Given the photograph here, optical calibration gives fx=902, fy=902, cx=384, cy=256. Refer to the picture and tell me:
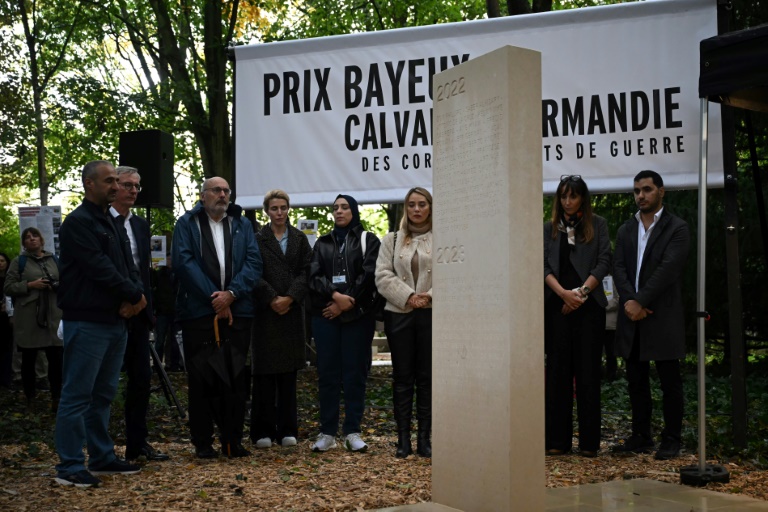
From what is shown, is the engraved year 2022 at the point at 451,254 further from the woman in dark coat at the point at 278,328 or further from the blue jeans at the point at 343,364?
the woman in dark coat at the point at 278,328

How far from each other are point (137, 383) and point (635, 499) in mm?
3733

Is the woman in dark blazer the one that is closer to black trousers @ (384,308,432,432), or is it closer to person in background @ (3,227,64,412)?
black trousers @ (384,308,432,432)

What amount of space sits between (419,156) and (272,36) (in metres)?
12.7

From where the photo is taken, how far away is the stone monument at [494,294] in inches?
170

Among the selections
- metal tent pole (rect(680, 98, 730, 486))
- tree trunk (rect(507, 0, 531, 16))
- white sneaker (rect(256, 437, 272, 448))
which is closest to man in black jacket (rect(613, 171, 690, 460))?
metal tent pole (rect(680, 98, 730, 486))

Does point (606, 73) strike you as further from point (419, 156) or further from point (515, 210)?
point (515, 210)

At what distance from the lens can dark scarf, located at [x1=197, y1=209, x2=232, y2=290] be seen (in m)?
7.10

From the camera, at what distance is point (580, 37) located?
25.5ft

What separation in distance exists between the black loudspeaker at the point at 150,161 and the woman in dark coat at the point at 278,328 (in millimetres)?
2350

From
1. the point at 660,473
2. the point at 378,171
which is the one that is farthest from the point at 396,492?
the point at 378,171

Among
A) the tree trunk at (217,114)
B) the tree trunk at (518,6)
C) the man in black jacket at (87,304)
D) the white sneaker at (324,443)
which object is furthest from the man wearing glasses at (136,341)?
the tree trunk at (217,114)

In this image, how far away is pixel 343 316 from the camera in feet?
24.2

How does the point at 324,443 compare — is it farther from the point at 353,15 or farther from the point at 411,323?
the point at 353,15

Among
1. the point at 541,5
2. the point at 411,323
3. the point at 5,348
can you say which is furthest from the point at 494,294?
the point at 5,348
